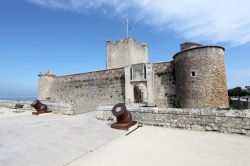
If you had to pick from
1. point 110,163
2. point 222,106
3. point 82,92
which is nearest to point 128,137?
→ point 110,163

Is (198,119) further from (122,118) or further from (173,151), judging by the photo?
(122,118)

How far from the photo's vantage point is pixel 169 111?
6414 millimetres

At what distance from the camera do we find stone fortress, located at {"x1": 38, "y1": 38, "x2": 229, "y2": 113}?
382 inches

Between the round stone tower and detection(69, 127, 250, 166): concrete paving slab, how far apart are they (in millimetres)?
4687

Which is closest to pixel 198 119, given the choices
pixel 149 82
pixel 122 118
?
pixel 122 118

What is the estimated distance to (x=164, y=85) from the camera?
11992 millimetres

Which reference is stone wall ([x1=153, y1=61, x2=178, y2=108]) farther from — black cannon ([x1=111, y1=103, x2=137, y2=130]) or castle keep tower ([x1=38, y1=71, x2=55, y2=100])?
castle keep tower ([x1=38, y1=71, x2=55, y2=100])

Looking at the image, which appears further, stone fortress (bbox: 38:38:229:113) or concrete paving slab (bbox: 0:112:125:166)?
stone fortress (bbox: 38:38:229:113)

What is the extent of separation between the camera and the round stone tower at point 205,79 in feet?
31.3

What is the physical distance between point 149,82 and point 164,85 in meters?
1.12

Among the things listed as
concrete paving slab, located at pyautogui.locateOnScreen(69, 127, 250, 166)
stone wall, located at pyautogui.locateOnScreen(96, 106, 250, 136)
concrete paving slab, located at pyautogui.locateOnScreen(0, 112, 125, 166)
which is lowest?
concrete paving slab, located at pyautogui.locateOnScreen(69, 127, 250, 166)

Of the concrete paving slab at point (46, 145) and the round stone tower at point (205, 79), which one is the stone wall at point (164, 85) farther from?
the concrete paving slab at point (46, 145)

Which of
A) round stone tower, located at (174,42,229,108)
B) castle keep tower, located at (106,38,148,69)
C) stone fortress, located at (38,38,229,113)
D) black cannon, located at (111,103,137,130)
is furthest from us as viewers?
castle keep tower, located at (106,38,148,69)

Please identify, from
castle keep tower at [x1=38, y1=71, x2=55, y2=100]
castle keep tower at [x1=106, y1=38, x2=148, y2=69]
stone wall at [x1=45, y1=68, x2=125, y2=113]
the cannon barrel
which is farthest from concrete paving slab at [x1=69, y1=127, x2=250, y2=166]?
castle keep tower at [x1=38, y1=71, x2=55, y2=100]
